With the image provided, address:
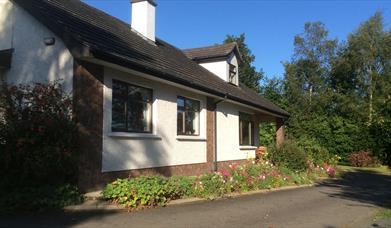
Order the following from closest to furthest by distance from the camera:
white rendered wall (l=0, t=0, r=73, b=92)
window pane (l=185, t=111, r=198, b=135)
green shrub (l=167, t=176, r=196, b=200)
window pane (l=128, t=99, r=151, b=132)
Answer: green shrub (l=167, t=176, r=196, b=200)
white rendered wall (l=0, t=0, r=73, b=92)
window pane (l=128, t=99, r=151, b=132)
window pane (l=185, t=111, r=198, b=135)

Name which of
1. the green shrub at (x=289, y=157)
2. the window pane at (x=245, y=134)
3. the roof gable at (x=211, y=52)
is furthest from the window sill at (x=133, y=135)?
the window pane at (x=245, y=134)

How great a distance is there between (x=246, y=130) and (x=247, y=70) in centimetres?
2940

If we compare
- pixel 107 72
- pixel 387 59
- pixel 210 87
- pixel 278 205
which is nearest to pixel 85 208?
pixel 107 72

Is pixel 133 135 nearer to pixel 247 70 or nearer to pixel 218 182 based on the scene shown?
pixel 218 182

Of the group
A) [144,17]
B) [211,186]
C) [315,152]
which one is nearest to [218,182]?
[211,186]

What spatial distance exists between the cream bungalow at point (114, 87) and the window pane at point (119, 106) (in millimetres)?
28

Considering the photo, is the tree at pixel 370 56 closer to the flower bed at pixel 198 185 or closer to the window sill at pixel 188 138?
the flower bed at pixel 198 185

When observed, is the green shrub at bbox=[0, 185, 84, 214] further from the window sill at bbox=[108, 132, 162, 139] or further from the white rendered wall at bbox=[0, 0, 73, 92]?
the white rendered wall at bbox=[0, 0, 73, 92]

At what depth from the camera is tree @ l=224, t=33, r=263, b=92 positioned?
5097cm

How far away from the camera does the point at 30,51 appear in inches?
454

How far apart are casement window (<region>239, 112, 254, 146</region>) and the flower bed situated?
4.70 meters

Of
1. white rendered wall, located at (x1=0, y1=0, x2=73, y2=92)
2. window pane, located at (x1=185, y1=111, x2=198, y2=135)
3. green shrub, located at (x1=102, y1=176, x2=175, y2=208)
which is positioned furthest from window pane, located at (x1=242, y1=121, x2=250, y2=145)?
white rendered wall, located at (x1=0, y1=0, x2=73, y2=92)

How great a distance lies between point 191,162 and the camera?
1573 centimetres

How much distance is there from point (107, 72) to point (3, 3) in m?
3.87
